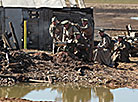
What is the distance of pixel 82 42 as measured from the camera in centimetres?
2100

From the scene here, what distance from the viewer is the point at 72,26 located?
895 inches

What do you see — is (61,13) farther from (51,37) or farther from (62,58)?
(62,58)

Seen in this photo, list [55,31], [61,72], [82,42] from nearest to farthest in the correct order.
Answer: [61,72], [82,42], [55,31]

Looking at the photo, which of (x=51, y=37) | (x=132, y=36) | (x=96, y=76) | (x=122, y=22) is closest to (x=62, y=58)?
(x=96, y=76)

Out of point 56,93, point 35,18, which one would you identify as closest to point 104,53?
point 35,18

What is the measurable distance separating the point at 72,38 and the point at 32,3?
4.44 metres

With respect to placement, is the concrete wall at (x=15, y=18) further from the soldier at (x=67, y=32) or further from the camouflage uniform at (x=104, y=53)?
the camouflage uniform at (x=104, y=53)

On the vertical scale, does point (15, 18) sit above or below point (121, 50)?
above

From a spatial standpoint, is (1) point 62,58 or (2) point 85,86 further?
(1) point 62,58

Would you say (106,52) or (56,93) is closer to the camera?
(56,93)

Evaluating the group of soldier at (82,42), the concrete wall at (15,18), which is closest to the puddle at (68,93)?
the group of soldier at (82,42)

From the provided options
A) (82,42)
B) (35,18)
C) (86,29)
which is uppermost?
(35,18)

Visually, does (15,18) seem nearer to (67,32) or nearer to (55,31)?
(55,31)

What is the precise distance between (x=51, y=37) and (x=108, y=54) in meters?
3.83
